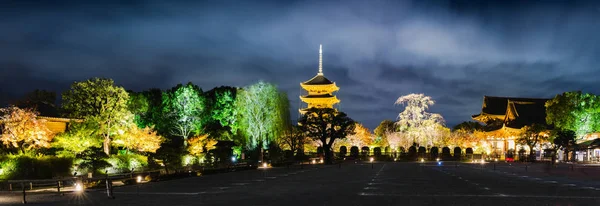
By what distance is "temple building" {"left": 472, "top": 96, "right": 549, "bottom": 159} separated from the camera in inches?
2965

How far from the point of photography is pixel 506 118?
79.3 m

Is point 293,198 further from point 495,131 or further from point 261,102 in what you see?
point 495,131

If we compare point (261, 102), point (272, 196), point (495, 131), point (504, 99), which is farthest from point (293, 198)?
point (504, 99)

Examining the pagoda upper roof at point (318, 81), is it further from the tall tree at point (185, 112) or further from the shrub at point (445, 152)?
the tall tree at point (185, 112)

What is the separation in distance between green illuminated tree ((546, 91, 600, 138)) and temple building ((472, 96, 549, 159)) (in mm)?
11343

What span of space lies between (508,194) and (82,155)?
79.1 ft

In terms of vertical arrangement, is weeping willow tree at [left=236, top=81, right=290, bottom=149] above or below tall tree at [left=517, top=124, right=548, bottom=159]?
above

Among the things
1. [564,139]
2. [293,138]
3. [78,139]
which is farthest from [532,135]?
[78,139]

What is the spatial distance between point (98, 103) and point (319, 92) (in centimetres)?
5441

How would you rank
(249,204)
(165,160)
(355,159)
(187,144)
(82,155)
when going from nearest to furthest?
(249,204) → (82,155) → (165,160) → (187,144) → (355,159)

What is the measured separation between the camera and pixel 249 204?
15984mm

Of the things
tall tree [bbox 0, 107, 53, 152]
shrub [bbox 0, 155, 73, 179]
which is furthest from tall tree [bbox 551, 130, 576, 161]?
tall tree [bbox 0, 107, 53, 152]

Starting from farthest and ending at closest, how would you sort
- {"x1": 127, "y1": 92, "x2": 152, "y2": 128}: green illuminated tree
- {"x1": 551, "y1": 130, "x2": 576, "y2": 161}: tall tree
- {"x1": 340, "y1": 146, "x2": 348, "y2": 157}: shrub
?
{"x1": 340, "y1": 146, "x2": 348, "y2": 157}: shrub
{"x1": 551, "y1": 130, "x2": 576, "y2": 161}: tall tree
{"x1": 127, "y1": 92, "x2": 152, "y2": 128}: green illuminated tree

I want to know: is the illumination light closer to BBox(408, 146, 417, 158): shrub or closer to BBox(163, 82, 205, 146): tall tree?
BBox(163, 82, 205, 146): tall tree
